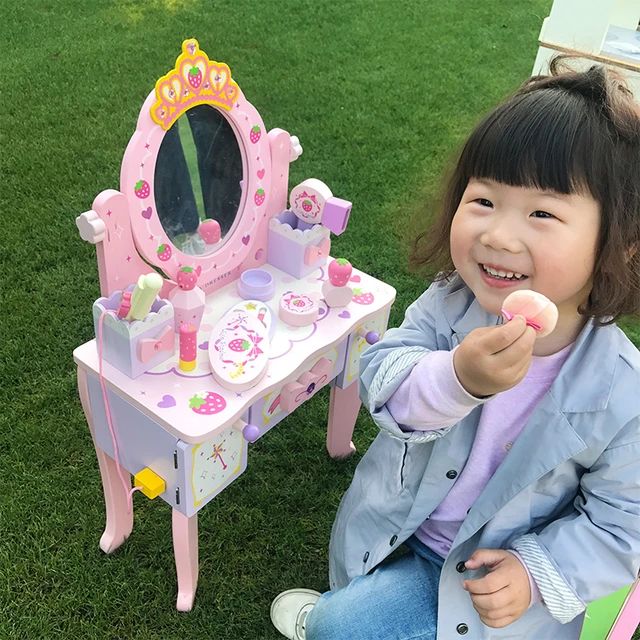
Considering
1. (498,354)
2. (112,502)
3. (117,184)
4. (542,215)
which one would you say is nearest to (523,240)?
(542,215)

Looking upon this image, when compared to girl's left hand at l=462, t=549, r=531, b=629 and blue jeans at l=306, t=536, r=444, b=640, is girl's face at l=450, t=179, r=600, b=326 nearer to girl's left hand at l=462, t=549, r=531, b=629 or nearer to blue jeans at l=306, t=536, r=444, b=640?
girl's left hand at l=462, t=549, r=531, b=629

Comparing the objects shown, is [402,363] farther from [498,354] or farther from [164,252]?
[164,252]

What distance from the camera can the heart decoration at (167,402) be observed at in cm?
105

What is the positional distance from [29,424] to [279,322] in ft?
2.50

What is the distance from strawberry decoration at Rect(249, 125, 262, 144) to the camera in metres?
1.19

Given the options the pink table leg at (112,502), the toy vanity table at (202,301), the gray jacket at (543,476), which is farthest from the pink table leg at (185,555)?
the gray jacket at (543,476)

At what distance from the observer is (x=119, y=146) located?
2.59m

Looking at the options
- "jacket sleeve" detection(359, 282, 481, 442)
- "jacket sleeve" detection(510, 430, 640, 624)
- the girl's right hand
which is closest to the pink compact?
the girl's right hand

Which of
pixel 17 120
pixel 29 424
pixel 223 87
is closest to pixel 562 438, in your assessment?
pixel 223 87

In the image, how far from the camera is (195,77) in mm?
1055

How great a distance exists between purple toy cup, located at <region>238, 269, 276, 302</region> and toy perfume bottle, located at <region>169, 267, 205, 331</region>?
0.42ft

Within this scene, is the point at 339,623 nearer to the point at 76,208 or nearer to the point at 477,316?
the point at 477,316

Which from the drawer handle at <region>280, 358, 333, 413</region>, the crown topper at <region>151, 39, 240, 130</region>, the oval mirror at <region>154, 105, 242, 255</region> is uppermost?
the crown topper at <region>151, 39, 240, 130</region>

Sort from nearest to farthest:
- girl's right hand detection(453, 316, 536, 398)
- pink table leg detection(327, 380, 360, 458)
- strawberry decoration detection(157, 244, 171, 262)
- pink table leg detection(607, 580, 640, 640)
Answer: girl's right hand detection(453, 316, 536, 398) < pink table leg detection(607, 580, 640, 640) < strawberry decoration detection(157, 244, 171, 262) < pink table leg detection(327, 380, 360, 458)
